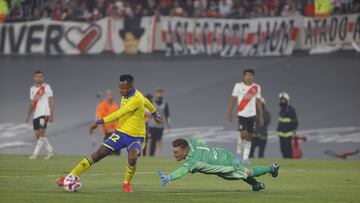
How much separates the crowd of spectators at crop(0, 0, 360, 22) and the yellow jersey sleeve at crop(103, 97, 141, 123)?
20.0 metres

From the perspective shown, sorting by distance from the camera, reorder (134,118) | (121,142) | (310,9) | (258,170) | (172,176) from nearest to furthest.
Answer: (172,176) → (258,170) → (121,142) → (134,118) → (310,9)

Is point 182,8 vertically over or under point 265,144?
over

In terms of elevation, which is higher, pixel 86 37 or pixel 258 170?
pixel 86 37

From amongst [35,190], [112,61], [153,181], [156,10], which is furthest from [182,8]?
[35,190]

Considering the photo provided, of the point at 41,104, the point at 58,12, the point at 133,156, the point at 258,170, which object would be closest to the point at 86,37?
the point at 58,12

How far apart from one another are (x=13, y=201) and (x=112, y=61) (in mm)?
23921

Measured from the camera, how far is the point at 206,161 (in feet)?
50.9

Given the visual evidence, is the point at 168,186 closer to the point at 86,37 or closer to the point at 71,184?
the point at 71,184

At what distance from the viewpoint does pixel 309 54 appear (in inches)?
1403

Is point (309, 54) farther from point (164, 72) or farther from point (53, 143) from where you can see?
point (53, 143)

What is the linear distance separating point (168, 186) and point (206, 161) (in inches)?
103

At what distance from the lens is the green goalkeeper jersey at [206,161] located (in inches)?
600

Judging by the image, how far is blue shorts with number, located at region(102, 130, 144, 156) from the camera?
54.0ft

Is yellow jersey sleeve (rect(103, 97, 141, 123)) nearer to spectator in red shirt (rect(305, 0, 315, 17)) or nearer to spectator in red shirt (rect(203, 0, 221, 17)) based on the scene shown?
spectator in red shirt (rect(305, 0, 315, 17))
